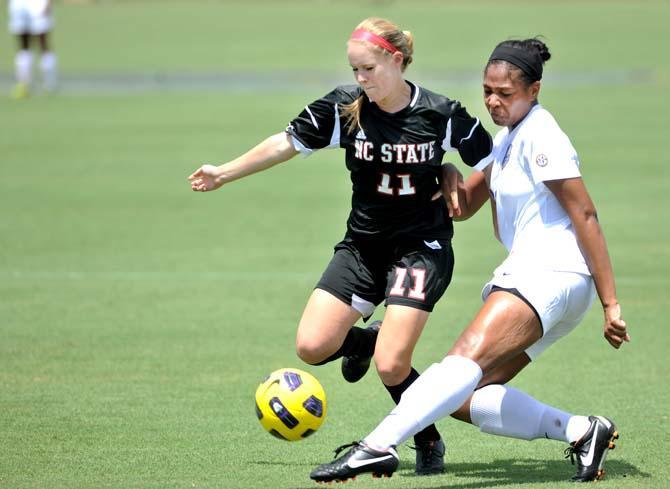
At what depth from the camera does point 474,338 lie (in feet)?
18.0

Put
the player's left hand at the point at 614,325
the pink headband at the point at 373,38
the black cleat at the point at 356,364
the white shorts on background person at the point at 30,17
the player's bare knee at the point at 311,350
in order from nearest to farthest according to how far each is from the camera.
Result: the player's left hand at the point at 614,325, the pink headband at the point at 373,38, the player's bare knee at the point at 311,350, the black cleat at the point at 356,364, the white shorts on background person at the point at 30,17

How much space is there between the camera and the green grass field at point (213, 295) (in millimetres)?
6215

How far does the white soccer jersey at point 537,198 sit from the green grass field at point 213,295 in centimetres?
110

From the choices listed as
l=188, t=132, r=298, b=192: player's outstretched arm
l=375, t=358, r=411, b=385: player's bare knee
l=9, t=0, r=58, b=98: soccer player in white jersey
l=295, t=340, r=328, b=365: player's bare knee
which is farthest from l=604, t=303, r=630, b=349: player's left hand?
l=9, t=0, r=58, b=98: soccer player in white jersey

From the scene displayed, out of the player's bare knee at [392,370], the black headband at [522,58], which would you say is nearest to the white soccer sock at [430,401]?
the player's bare knee at [392,370]

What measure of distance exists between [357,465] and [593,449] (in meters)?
1.22

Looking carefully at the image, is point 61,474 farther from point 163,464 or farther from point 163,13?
point 163,13

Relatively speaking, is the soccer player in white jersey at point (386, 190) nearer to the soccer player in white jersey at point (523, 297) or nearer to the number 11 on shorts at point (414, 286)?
the number 11 on shorts at point (414, 286)

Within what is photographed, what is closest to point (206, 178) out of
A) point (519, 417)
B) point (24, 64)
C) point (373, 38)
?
point (373, 38)

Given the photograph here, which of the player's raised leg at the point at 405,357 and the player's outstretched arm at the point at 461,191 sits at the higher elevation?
the player's outstretched arm at the point at 461,191

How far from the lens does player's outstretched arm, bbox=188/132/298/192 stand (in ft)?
20.7

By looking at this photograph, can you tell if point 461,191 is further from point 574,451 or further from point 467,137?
point 574,451

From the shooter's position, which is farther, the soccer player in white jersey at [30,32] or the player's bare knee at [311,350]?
the soccer player in white jersey at [30,32]

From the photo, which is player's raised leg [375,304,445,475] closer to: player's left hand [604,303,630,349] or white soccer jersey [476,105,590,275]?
white soccer jersey [476,105,590,275]
